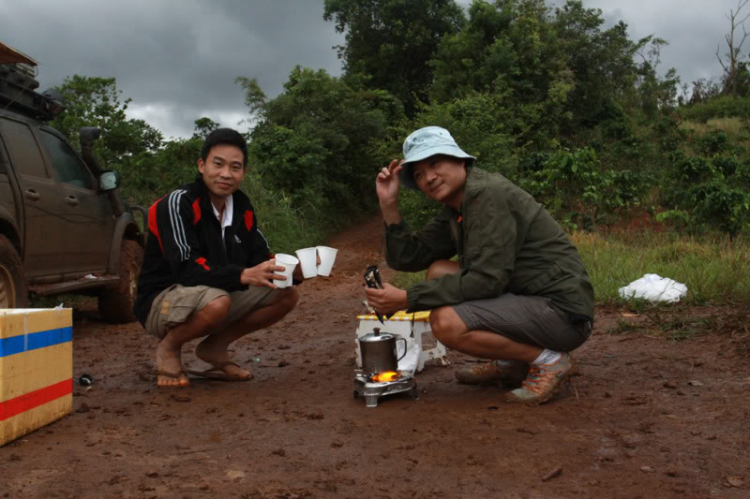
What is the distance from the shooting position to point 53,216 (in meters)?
6.07

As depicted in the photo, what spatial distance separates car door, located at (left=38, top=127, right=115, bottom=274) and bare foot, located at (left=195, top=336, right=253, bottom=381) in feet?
8.22

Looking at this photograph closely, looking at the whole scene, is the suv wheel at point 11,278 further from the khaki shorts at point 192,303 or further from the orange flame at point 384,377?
the orange flame at point 384,377

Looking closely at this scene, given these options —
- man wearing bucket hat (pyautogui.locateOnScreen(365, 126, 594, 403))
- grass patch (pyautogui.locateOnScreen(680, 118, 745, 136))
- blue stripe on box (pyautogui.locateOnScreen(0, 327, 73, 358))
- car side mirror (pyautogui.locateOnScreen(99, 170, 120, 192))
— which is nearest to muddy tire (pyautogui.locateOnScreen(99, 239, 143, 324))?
car side mirror (pyautogui.locateOnScreen(99, 170, 120, 192))

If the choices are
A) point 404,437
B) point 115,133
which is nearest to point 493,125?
point 115,133

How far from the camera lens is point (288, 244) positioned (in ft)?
41.9

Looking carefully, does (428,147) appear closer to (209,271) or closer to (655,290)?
(209,271)

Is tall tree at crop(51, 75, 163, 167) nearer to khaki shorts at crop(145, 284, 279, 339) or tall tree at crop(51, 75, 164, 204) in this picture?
tall tree at crop(51, 75, 164, 204)

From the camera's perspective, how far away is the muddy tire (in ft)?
23.8

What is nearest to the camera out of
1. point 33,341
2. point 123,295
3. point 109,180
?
point 33,341

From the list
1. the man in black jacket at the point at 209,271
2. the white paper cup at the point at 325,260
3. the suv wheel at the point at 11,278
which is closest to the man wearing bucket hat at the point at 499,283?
the white paper cup at the point at 325,260

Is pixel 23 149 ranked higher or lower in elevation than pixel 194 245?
higher

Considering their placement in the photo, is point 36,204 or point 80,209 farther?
point 80,209

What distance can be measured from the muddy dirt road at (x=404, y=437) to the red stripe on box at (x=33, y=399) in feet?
0.44

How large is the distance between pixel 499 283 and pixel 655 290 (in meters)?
3.40
